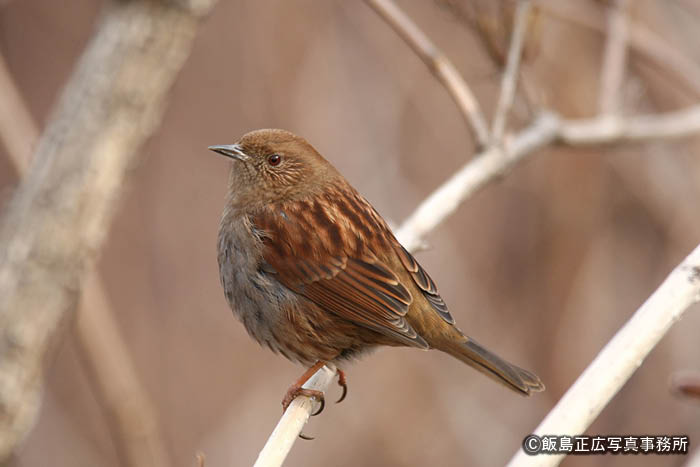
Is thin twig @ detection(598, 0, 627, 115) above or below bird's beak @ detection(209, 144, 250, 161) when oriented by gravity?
above

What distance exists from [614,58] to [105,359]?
8.37ft

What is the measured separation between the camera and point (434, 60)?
314cm

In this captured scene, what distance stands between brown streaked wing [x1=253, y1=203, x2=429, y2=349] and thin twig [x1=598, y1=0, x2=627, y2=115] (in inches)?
57.3

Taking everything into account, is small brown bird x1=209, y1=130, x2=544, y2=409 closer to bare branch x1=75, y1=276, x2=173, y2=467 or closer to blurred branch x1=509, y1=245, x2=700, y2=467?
bare branch x1=75, y1=276, x2=173, y2=467

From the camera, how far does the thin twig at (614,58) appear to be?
142 inches

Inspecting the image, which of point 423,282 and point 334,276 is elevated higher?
point 423,282

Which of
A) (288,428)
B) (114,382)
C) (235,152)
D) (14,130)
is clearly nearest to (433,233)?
(235,152)

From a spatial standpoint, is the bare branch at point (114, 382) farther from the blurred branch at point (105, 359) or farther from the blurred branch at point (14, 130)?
the blurred branch at point (14, 130)

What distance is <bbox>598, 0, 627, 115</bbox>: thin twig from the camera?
3619 mm

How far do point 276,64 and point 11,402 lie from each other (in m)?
2.72

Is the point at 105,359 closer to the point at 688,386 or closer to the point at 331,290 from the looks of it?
the point at 331,290

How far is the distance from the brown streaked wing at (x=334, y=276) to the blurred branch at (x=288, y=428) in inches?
10.7

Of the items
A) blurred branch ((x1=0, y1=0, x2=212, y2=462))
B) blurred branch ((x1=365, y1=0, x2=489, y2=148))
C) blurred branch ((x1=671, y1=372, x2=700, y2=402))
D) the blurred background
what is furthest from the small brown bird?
the blurred background

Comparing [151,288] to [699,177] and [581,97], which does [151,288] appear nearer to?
[581,97]
